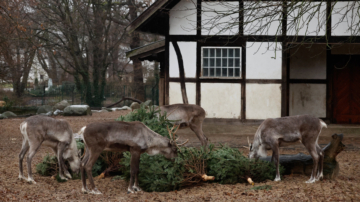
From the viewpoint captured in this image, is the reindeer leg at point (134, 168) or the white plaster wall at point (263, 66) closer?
the reindeer leg at point (134, 168)

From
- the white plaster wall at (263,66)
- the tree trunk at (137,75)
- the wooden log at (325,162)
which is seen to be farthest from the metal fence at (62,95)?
the wooden log at (325,162)

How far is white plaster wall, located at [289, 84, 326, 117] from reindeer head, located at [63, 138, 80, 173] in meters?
9.09

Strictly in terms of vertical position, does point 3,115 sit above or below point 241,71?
below

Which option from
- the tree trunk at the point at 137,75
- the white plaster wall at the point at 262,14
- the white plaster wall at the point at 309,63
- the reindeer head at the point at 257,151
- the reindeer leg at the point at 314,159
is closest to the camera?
the white plaster wall at the point at 262,14

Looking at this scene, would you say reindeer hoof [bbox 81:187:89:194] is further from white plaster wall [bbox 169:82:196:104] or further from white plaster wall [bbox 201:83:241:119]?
white plaster wall [bbox 201:83:241:119]

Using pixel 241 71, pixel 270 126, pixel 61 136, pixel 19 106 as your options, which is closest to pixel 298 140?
pixel 270 126

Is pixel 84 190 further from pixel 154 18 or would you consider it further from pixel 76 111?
pixel 76 111

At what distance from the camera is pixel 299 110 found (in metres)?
14.2

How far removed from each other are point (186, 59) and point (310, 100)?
5.06 metres

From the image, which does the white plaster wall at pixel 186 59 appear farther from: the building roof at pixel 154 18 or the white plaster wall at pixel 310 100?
the white plaster wall at pixel 310 100

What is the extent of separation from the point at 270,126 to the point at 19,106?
2087 centimetres

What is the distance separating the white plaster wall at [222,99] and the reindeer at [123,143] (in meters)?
6.01

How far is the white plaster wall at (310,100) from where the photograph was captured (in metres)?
14.2

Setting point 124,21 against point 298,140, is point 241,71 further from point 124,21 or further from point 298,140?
point 124,21
